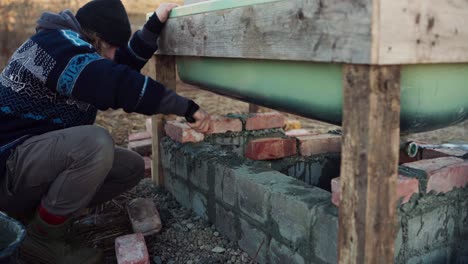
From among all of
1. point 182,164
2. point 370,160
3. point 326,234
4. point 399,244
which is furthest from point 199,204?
point 370,160

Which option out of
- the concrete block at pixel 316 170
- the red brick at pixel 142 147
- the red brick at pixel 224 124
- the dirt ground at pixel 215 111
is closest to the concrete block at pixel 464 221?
the concrete block at pixel 316 170

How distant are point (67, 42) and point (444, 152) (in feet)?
6.19

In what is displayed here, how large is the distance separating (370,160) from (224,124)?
154cm

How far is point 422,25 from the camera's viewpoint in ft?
4.02

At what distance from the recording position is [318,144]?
2719 mm

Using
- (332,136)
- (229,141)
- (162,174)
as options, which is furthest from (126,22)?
(332,136)

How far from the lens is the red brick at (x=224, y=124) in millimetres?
2737

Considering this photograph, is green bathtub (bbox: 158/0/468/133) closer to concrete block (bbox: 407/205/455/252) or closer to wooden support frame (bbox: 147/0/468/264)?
wooden support frame (bbox: 147/0/468/264)

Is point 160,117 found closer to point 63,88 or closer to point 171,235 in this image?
point 171,235

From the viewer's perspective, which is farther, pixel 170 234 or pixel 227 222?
pixel 170 234

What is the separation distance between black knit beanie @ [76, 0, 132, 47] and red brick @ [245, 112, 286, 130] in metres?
0.94

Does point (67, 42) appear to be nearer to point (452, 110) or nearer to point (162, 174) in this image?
point (162, 174)

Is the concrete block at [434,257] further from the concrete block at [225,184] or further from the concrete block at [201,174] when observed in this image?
the concrete block at [201,174]

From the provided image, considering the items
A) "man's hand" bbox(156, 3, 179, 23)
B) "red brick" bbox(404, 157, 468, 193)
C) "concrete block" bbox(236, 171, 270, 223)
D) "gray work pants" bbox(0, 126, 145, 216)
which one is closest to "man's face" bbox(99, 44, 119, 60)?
"man's hand" bbox(156, 3, 179, 23)
